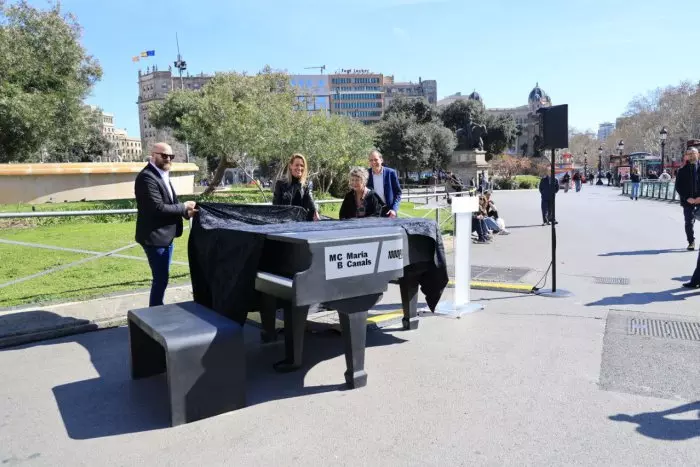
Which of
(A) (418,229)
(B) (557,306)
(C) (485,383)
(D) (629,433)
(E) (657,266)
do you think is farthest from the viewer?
(E) (657,266)

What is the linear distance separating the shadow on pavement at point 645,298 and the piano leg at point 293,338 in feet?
13.8

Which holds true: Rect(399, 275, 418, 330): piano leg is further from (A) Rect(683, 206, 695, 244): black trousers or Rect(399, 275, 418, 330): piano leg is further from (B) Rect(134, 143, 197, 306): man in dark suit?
Result: (A) Rect(683, 206, 695, 244): black trousers

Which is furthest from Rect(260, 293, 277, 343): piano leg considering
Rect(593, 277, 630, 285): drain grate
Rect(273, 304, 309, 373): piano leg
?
Rect(593, 277, 630, 285): drain grate

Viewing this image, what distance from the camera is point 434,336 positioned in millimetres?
5684

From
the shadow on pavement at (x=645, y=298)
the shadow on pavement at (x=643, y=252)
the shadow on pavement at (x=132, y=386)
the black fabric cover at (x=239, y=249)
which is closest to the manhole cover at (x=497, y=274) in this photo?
the shadow on pavement at (x=645, y=298)

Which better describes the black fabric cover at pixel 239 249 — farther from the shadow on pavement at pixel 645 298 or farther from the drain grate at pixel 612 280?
the drain grate at pixel 612 280

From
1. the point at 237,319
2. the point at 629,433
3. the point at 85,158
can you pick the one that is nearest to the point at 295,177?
the point at 237,319

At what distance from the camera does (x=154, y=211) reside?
5410 millimetres

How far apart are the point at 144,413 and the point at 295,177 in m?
3.31

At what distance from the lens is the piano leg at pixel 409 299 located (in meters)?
5.79

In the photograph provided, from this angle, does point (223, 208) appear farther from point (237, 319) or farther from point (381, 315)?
point (381, 315)

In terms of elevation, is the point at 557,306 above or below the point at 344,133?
below

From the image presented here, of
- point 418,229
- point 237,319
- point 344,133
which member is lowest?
point 237,319

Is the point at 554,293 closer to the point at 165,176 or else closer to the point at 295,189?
the point at 295,189
